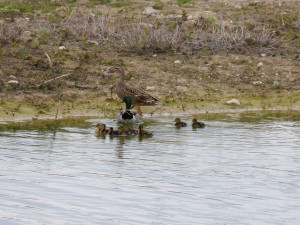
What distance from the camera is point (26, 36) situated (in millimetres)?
21125

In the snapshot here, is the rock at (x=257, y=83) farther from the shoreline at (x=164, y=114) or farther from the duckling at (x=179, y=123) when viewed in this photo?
the duckling at (x=179, y=123)

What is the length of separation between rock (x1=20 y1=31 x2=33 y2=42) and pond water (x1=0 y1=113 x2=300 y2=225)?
4.05 meters

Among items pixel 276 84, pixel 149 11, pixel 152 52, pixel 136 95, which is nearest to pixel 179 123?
pixel 136 95

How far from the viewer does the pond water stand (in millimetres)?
11227

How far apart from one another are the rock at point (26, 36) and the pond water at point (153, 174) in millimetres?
4053

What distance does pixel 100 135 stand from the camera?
16.0 meters

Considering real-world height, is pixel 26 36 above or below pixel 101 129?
above

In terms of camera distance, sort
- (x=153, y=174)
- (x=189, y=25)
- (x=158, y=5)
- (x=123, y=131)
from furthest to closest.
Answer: (x=158, y=5)
(x=189, y=25)
(x=123, y=131)
(x=153, y=174)

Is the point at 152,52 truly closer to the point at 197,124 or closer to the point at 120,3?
the point at 120,3

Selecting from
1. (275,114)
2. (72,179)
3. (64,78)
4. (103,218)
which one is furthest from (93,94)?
(103,218)

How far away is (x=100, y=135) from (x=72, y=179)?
322 centimetres

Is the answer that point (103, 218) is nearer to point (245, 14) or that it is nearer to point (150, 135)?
point (150, 135)

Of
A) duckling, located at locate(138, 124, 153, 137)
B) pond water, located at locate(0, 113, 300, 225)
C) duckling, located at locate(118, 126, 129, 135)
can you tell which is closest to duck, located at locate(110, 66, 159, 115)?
pond water, located at locate(0, 113, 300, 225)

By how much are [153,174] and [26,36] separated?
8.67 m
